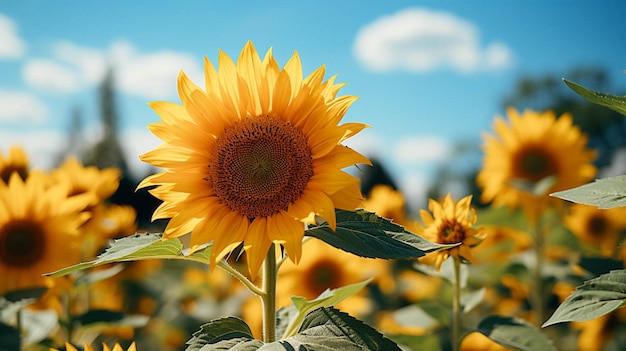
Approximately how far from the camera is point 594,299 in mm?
1381

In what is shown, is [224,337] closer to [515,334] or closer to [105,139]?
[515,334]

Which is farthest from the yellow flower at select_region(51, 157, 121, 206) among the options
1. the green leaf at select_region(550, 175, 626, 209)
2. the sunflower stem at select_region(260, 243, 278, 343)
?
the green leaf at select_region(550, 175, 626, 209)

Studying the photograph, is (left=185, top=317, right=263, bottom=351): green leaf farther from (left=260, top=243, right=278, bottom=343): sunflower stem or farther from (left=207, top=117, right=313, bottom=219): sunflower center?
(left=207, top=117, right=313, bottom=219): sunflower center

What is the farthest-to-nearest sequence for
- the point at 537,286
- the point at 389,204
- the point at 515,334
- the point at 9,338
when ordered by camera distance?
1. the point at 389,204
2. the point at 537,286
3. the point at 9,338
4. the point at 515,334

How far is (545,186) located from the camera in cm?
349

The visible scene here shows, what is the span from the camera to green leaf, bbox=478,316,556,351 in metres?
1.89

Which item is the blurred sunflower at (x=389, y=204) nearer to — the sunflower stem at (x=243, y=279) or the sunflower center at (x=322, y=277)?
the sunflower center at (x=322, y=277)

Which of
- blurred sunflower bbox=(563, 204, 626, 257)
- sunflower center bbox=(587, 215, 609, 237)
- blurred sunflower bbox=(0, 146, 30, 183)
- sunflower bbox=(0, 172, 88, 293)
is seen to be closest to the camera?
sunflower bbox=(0, 172, 88, 293)

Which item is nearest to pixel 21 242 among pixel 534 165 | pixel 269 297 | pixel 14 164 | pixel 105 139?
pixel 14 164

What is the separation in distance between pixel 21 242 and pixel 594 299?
2.46m

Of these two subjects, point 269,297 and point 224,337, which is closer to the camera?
point 224,337

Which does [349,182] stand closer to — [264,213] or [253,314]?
[264,213]

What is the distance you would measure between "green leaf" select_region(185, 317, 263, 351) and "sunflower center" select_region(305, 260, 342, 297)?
2.09m

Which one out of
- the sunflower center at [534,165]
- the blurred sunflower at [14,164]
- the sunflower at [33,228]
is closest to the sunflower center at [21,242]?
the sunflower at [33,228]
